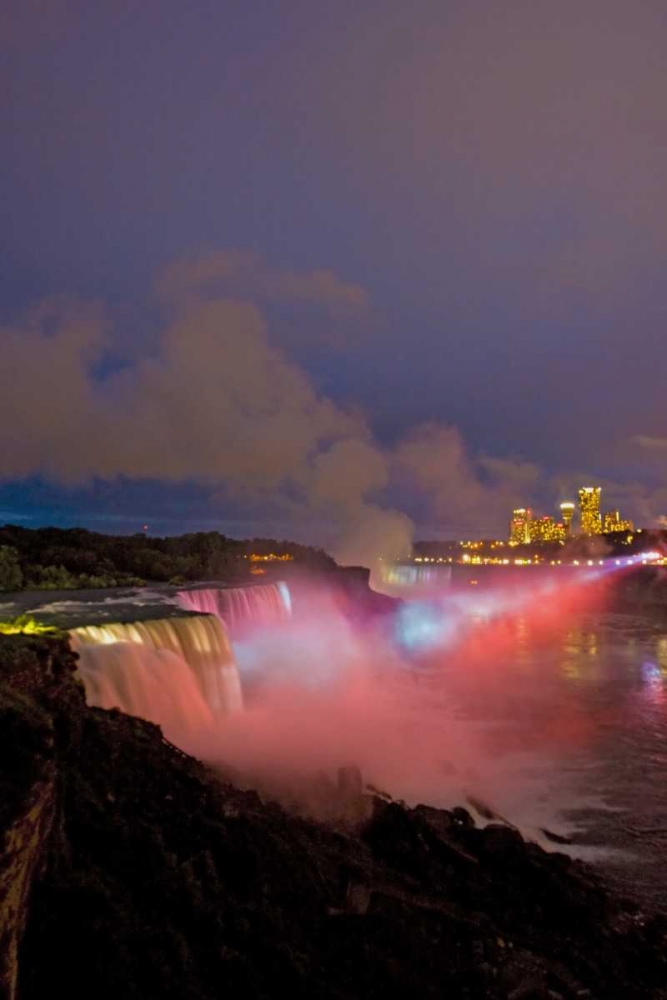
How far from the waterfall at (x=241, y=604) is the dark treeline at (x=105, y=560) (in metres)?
4.72

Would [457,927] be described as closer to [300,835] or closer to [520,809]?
[300,835]

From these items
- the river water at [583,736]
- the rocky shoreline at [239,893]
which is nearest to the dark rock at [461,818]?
the rocky shoreline at [239,893]

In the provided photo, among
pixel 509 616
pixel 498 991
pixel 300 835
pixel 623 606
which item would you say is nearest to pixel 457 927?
pixel 498 991

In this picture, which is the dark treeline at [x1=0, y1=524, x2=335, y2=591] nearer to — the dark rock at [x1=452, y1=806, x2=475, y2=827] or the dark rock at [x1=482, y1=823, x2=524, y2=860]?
the dark rock at [x1=452, y1=806, x2=475, y2=827]

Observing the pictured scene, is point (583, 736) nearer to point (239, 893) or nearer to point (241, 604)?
point (239, 893)

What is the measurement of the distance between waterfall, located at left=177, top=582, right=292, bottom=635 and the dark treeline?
472 centimetres

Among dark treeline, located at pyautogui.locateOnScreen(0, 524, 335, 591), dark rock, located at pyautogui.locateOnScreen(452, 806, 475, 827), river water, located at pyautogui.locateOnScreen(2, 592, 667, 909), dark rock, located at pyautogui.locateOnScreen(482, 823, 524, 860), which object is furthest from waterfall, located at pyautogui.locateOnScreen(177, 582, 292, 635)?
dark rock, located at pyautogui.locateOnScreen(482, 823, 524, 860)

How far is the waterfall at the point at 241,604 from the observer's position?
83.5ft

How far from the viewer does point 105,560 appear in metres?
33.8

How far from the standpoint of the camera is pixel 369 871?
819 centimetres

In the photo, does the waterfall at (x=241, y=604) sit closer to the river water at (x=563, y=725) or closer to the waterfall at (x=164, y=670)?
the river water at (x=563, y=725)

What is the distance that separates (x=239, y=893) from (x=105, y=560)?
95.2ft

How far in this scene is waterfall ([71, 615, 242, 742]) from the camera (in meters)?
13.3

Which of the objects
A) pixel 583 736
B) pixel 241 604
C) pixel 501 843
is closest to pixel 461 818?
pixel 501 843
